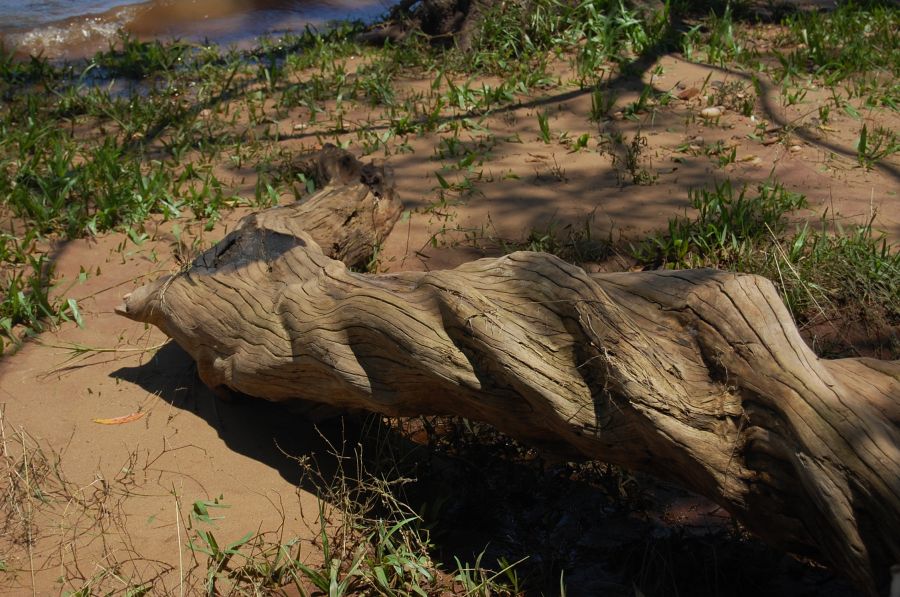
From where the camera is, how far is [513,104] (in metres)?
6.64

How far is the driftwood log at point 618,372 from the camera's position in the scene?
100 inches

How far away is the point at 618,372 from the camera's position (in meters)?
2.81

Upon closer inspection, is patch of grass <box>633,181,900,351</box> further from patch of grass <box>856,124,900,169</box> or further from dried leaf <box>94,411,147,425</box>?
dried leaf <box>94,411,147,425</box>

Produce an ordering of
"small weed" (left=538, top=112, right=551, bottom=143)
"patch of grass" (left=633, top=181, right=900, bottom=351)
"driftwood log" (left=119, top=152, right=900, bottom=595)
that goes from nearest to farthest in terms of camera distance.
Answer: "driftwood log" (left=119, top=152, right=900, bottom=595) < "patch of grass" (left=633, top=181, right=900, bottom=351) < "small weed" (left=538, top=112, right=551, bottom=143)

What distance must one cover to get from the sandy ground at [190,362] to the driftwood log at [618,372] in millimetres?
324

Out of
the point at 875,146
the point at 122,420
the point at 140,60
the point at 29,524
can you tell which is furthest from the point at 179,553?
the point at 140,60

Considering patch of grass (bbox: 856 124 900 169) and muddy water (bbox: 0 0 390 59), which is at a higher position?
muddy water (bbox: 0 0 390 59)

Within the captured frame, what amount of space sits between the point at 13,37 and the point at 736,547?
8924 millimetres

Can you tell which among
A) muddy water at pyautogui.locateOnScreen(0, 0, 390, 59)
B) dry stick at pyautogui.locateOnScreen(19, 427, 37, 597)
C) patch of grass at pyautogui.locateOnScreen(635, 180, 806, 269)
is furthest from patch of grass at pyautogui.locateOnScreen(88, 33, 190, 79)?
dry stick at pyautogui.locateOnScreen(19, 427, 37, 597)

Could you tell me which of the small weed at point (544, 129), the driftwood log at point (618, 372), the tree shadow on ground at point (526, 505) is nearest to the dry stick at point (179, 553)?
the tree shadow on ground at point (526, 505)

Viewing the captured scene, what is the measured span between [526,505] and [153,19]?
850 cm

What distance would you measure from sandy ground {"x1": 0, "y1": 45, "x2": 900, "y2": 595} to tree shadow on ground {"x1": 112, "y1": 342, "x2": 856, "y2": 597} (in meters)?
0.03

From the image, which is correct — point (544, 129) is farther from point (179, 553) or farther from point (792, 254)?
point (179, 553)

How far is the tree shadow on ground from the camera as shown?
10.3ft
